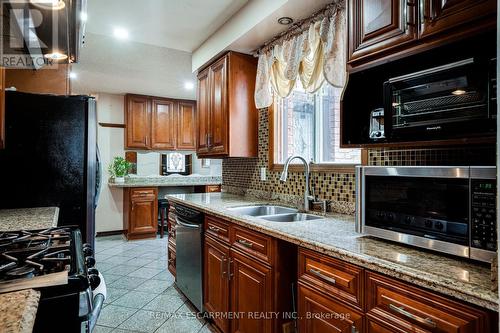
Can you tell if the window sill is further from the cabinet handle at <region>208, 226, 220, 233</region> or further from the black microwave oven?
the cabinet handle at <region>208, 226, 220, 233</region>

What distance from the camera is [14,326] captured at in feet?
1.82

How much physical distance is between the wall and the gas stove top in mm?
3924

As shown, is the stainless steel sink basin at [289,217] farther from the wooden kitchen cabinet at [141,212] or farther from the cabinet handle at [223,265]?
the wooden kitchen cabinet at [141,212]

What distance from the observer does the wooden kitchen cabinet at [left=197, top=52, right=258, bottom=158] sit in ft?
9.37

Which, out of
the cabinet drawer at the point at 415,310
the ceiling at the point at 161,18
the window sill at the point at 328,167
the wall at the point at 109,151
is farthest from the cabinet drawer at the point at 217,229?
the wall at the point at 109,151

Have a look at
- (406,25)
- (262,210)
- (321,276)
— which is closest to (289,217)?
(262,210)

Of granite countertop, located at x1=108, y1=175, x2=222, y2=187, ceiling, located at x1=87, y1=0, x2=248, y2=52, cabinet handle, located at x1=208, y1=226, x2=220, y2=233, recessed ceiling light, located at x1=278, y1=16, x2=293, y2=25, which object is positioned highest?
ceiling, located at x1=87, y1=0, x2=248, y2=52

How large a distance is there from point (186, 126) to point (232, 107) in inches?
120

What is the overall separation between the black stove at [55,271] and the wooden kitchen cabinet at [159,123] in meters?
4.20

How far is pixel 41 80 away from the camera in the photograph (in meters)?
2.63

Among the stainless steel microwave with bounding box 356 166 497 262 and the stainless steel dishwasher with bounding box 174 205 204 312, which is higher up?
the stainless steel microwave with bounding box 356 166 497 262

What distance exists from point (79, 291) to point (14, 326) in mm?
333

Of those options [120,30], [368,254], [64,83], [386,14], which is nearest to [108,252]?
[64,83]

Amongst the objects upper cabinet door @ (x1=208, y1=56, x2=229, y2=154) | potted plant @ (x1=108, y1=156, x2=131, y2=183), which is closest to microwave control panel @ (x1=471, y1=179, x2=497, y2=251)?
upper cabinet door @ (x1=208, y1=56, x2=229, y2=154)
